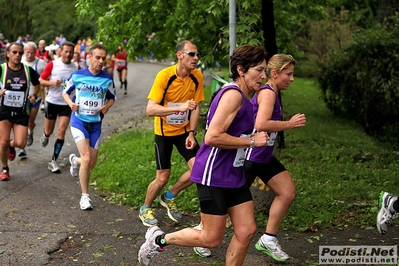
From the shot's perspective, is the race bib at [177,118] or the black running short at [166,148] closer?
the race bib at [177,118]

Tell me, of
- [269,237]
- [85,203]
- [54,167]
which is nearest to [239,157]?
[269,237]

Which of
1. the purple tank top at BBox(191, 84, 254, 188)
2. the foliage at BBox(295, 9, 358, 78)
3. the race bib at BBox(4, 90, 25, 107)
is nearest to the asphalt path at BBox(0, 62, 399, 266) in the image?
the race bib at BBox(4, 90, 25, 107)

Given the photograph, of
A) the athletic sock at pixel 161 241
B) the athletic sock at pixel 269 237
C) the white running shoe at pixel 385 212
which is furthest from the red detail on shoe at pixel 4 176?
the white running shoe at pixel 385 212

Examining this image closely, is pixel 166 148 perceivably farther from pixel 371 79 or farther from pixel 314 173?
pixel 371 79

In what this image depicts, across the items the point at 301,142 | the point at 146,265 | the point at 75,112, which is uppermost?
the point at 75,112

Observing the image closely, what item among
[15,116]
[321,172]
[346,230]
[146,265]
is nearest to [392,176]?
[321,172]

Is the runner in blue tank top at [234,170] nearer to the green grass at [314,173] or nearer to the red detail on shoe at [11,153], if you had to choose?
the green grass at [314,173]

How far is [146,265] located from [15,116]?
4.89m

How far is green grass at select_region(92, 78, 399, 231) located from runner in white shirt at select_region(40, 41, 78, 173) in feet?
2.39

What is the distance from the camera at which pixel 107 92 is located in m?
8.56

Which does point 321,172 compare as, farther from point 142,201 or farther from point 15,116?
point 15,116

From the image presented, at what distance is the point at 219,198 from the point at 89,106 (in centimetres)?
369

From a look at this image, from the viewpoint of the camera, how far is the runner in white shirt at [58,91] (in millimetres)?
10516

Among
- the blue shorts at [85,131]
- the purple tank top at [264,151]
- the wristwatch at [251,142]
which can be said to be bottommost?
the blue shorts at [85,131]
